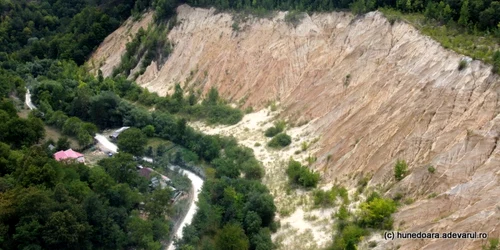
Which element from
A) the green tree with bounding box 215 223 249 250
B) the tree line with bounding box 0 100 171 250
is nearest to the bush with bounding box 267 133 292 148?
the tree line with bounding box 0 100 171 250

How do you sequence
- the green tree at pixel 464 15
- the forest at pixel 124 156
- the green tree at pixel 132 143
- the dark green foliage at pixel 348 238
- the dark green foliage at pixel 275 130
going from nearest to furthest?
the dark green foliage at pixel 348 238 < the forest at pixel 124 156 < the green tree at pixel 464 15 < the green tree at pixel 132 143 < the dark green foliage at pixel 275 130

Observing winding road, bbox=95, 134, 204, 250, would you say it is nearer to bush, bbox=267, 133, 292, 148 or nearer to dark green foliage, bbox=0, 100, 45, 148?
dark green foliage, bbox=0, 100, 45, 148

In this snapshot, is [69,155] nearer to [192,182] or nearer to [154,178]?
[154,178]

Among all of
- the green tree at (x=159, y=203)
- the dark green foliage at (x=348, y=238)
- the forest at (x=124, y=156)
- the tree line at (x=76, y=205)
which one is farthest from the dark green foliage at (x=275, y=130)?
the dark green foliage at (x=348, y=238)

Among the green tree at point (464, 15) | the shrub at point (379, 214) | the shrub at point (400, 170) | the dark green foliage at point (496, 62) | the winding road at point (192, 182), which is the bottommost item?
the winding road at point (192, 182)

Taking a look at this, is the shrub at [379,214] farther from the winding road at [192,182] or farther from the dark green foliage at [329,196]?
the winding road at [192,182]

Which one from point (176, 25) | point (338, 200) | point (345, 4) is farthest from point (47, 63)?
point (338, 200)

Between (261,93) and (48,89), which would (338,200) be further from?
(48,89)
